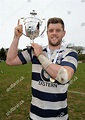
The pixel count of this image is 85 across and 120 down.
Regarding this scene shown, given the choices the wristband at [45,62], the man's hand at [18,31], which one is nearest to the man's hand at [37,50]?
the wristband at [45,62]

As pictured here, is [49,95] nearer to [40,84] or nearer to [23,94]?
[40,84]

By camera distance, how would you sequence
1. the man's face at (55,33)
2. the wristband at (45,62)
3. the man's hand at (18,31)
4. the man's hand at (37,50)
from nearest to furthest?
the wristband at (45,62) → the man's hand at (37,50) → the man's face at (55,33) → the man's hand at (18,31)

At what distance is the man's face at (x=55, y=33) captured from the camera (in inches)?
98.2

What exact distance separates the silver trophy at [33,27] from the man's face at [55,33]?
16 centimetres

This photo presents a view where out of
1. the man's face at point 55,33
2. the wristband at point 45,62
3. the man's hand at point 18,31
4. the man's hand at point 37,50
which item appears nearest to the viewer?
the wristband at point 45,62

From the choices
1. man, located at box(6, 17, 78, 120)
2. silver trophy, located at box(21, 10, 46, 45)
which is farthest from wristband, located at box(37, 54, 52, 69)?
silver trophy, located at box(21, 10, 46, 45)

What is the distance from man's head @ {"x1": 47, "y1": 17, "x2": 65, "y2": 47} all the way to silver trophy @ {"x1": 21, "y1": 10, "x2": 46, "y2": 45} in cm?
15

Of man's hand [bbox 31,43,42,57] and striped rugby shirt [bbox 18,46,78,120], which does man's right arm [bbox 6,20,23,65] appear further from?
man's hand [bbox 31,43,42,57]

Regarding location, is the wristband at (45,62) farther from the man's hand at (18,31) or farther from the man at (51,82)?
the man's hand at (18,31)

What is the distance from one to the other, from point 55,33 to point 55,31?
2 cm

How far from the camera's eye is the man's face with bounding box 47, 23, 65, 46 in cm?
249

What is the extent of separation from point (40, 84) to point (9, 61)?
491 mm

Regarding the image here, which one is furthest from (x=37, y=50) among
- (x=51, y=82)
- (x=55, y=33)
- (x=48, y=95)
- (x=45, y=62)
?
(x=48, y=95)

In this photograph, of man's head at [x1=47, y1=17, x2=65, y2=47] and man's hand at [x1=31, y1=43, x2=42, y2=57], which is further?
man's head at [x1=47, y1=17, x2=65, y2=47]
